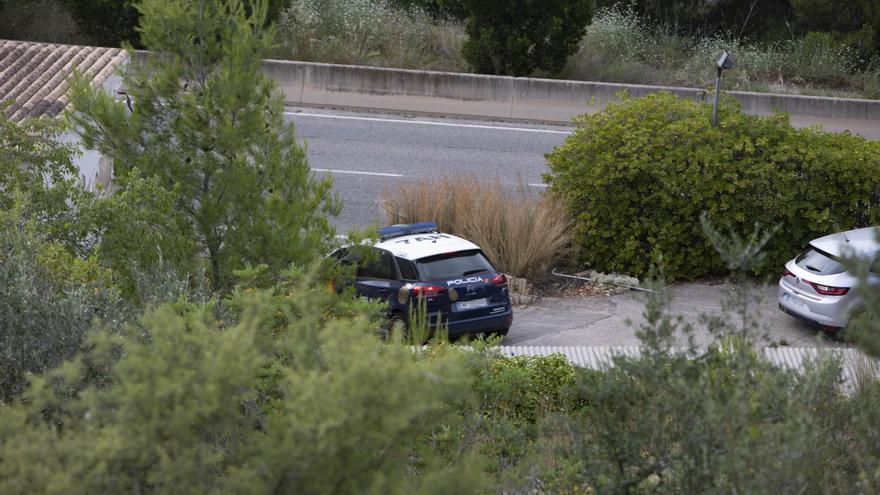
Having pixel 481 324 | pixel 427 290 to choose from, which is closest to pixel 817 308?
pixel 481 324

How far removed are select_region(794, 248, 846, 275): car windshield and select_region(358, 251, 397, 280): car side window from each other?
479 cm

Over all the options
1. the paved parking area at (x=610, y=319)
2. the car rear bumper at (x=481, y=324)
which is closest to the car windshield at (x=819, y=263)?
the paved parking area at (x=610, y=319)

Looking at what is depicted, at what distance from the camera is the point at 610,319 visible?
592 inches

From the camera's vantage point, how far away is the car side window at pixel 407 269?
13.9m

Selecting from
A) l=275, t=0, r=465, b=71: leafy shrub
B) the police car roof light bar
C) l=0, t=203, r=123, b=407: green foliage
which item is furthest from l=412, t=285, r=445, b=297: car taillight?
l=275, t=0, r=465, b=71: leafy shrub

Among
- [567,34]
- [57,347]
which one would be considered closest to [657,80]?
[567,34]

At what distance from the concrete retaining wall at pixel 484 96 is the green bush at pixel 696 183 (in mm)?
6838

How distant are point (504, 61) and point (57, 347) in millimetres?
18167

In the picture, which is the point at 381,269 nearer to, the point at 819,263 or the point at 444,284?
the point at 444,284

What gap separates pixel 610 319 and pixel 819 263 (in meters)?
2.61

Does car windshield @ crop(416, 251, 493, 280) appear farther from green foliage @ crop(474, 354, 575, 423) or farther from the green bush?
green foliage @ crop(474, 354, 575, 423)

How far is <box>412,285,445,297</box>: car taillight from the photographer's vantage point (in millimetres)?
13664

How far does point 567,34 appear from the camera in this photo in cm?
2488

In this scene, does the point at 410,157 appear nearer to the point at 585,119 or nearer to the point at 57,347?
the point at 585,119
